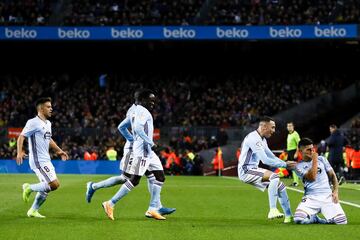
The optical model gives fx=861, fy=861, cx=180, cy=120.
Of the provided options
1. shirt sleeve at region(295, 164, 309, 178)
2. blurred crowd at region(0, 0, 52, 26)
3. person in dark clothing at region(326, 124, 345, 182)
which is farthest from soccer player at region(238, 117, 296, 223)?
blurred crowd at region(0, 0, 52, 26)

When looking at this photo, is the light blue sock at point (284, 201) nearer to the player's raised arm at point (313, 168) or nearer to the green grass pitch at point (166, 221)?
the green grass pitch at point (166, 221)

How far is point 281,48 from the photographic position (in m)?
52.1

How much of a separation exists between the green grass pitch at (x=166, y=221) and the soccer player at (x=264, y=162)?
1.21 ft

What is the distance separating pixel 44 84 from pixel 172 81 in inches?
294

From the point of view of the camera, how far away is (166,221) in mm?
13414

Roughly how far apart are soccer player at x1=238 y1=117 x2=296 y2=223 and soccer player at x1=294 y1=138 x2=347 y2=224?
34 cm

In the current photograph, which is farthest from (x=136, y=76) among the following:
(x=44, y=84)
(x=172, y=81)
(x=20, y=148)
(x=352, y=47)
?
(x=20, y=148)

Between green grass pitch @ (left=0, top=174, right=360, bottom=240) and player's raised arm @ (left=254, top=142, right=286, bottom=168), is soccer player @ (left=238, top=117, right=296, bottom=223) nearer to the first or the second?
player's raised arm @ (left=254, top=142, right=286, bottom=168)

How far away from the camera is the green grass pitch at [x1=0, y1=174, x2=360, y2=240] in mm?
11211

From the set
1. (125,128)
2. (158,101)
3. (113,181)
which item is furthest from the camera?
(158,101)

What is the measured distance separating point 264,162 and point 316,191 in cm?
98

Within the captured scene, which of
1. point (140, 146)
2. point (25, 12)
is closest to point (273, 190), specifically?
point (140, 146)

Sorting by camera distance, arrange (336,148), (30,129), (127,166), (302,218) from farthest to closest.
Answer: (336,148), (30,129), (127,166), (302,218)

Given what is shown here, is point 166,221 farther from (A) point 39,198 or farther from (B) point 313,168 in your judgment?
(B) point 313,168
